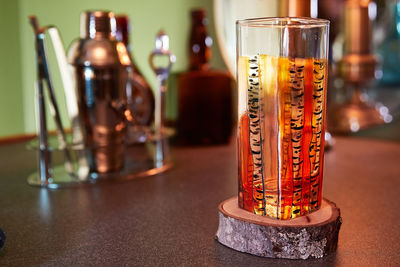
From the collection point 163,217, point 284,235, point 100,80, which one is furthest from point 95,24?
point 284,235

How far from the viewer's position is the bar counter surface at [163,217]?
53cm

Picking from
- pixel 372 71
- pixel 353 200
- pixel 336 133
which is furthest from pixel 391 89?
pixel 353 200

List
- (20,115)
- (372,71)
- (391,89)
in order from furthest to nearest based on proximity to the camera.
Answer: (391,89)
(372,71)
(20,115)

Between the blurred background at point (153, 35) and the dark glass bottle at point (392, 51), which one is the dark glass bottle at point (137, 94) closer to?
the blurred background at point (153, 35)

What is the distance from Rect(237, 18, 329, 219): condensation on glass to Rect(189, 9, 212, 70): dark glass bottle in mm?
657

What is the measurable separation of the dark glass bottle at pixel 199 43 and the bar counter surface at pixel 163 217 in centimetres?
27

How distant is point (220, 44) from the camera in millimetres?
1664

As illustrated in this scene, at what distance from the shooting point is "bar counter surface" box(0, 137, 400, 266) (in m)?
0.53

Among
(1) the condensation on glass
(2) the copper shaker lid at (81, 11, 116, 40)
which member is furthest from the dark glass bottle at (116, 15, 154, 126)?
(1) the condensation on glass

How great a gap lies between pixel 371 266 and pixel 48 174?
1.82 feet

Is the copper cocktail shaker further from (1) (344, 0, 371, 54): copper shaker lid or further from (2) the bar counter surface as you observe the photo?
(1) (344, 0, 371, 54): copper shaker lid

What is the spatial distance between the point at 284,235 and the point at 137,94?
0.66m

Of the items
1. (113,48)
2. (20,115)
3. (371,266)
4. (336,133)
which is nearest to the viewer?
(371,266)

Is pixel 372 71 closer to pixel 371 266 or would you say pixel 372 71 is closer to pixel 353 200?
pixel 353 200
